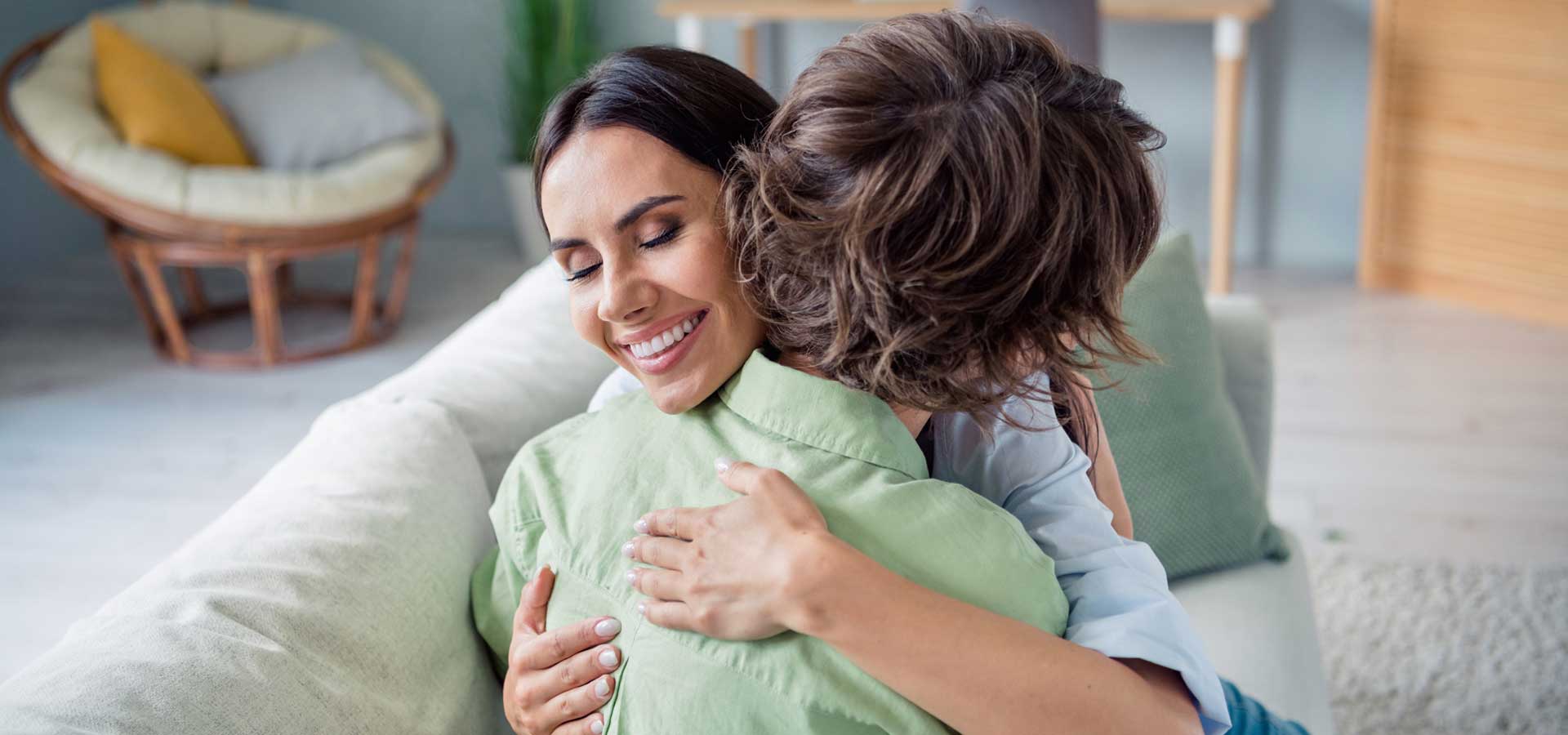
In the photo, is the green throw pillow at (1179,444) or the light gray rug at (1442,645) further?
the light gray rug at (1442,645)

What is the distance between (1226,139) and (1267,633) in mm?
2369

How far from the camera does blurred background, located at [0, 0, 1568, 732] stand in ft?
7.55

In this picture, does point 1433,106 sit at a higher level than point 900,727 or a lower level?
lower

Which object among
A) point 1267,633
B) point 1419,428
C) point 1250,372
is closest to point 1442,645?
point 1250,372

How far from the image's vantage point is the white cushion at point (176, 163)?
3180 millimetres

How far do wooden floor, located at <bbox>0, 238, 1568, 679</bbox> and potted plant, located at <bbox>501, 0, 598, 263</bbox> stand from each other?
0.43 metres

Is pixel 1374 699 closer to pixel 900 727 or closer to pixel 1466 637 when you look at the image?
pixel 1466 637

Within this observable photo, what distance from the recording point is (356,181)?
11.1 ft

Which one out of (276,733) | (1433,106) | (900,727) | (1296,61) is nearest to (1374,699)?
(900,727)

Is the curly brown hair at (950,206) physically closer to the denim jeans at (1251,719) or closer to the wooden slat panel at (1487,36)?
the denim jeans at (1251,719)

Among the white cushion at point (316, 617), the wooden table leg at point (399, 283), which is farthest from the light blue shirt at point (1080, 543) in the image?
the wooden table leg at point (399, 283)

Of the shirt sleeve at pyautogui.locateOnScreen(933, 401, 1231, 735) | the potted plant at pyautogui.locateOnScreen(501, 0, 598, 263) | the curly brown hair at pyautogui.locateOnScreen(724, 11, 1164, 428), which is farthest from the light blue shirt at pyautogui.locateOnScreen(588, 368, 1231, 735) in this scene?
the potted plant at pyautogui.locateOnScreen(501, 0, 598, 263)

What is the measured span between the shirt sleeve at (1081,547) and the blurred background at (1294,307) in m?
1.17

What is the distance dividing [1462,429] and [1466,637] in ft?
3.10
